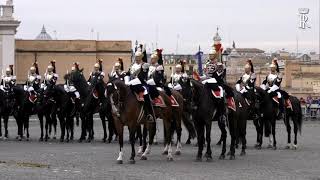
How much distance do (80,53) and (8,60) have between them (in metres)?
6.94

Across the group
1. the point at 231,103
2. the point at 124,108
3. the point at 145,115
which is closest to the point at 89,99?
the point at 231,103

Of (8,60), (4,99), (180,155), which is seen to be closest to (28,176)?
(180,155)

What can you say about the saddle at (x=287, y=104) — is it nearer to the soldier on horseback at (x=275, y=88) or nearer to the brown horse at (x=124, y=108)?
the soldier on horseback at (x=275, y=88)

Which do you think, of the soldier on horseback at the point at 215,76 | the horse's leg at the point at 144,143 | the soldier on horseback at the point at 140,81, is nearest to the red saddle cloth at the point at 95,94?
the horse's leg at the point at 144,143

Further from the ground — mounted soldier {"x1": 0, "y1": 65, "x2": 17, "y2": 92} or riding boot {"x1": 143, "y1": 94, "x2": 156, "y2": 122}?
mounted soldier {"x1": 0, "y1": 65, "x2": 17, "y2": 92}

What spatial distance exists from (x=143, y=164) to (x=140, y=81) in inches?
94.3

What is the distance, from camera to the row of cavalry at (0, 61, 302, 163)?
66.6 ft

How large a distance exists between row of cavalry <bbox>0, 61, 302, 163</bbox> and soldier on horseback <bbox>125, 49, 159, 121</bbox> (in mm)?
158

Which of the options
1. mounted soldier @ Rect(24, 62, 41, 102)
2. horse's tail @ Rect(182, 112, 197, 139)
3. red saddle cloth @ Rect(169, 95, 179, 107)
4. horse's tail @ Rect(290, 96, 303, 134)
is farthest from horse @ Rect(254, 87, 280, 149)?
mounted soldier @ Rect(24, 62, 41, 102)

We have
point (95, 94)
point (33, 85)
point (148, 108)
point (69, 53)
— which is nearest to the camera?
point (148, 108)

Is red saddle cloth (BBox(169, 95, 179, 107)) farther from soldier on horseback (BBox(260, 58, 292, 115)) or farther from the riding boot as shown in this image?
soldier on horseback (BBox(260, 58, 292, 115))

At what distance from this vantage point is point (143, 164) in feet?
65.0

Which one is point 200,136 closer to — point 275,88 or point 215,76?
point 215,76

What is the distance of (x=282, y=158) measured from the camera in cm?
2256
